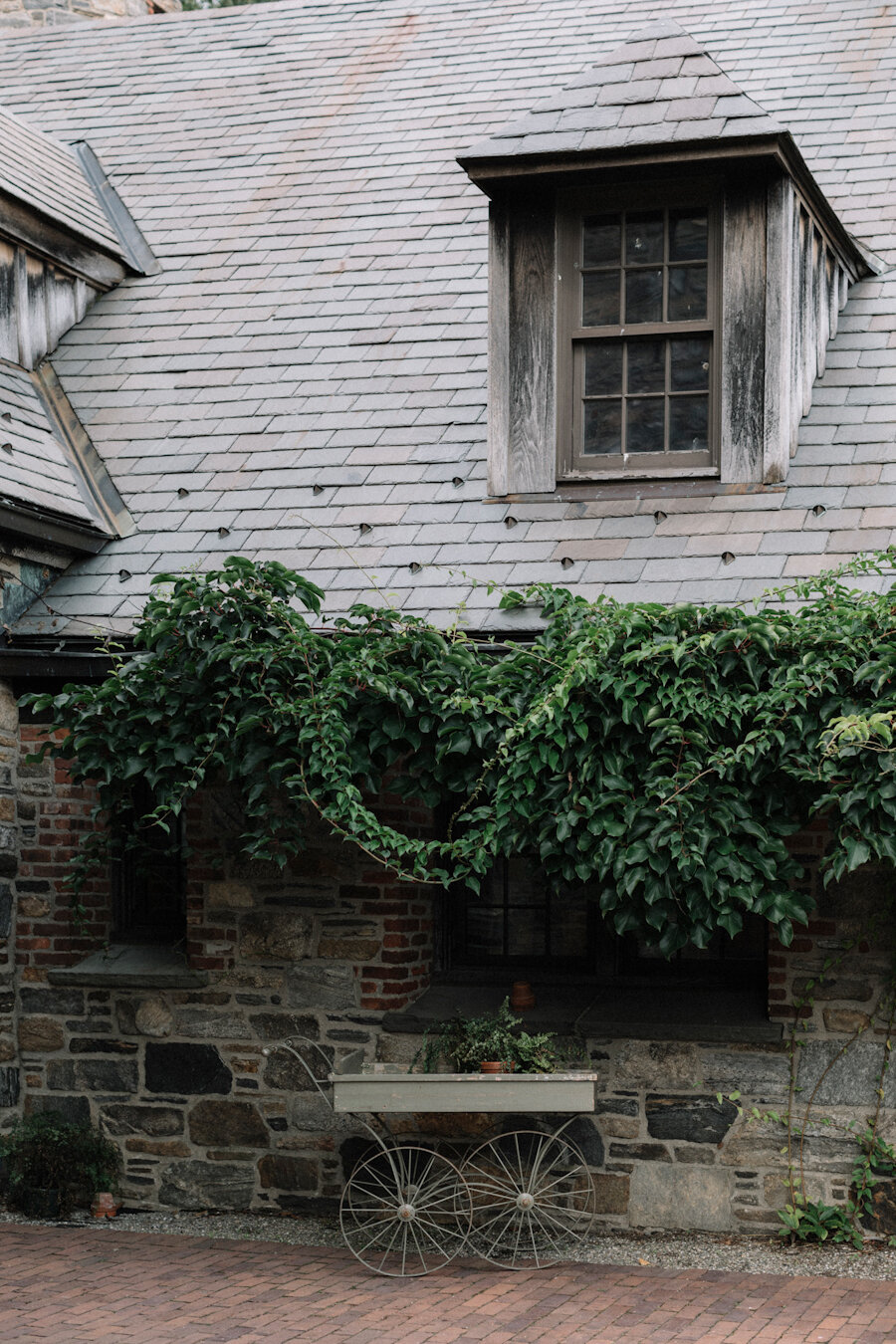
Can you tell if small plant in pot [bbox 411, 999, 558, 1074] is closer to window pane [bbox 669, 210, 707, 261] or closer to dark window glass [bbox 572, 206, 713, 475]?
dark window glass [bbox 572, 206, 713, 475]

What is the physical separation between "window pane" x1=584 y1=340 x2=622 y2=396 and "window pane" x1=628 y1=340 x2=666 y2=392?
63mm

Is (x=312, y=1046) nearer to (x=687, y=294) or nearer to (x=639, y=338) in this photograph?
(x=639, y=338)

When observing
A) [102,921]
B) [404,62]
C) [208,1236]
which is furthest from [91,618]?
[404,62]

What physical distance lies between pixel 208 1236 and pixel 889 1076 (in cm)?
317

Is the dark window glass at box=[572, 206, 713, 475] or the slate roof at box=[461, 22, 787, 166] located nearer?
the slate roof at box=[461, 22, 787, 166]

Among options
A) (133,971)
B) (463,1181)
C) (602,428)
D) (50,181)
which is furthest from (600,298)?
(463,1181)

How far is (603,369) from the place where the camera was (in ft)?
25.2

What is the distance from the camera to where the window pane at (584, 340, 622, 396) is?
A: 7668 mm

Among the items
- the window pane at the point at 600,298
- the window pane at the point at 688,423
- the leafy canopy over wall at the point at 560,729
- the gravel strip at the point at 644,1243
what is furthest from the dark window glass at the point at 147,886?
the window pane at the point at 600,298

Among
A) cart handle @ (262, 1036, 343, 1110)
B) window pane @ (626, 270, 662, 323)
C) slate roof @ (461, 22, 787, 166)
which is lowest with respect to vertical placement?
cart handle @ (262, 1036, 343, 1110)

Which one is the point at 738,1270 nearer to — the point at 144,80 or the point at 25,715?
the point at 25,715

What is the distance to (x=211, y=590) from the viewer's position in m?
6.73

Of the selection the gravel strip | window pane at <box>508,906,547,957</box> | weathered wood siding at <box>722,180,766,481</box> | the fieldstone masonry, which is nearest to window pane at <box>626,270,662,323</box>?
weathered wood siding at <box>722,180,766,481</box>

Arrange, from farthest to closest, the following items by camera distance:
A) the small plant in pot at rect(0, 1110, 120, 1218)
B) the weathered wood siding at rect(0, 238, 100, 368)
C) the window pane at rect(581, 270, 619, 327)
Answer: the weathered wood siding at rect(0, 238, 100, 368), the window pane at rect(581, 270, 619, 327), the small plant in pot at rect(0, 1110, 120, 1218)
